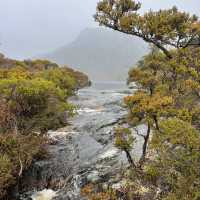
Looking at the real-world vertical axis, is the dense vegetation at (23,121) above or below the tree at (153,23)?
below

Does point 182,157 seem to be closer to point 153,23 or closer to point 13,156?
point 153,23

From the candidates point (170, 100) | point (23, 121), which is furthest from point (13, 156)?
point (170, 100)

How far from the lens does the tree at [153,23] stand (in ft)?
48.4

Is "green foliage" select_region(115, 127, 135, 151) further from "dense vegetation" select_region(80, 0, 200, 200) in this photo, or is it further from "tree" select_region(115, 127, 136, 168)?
"dense vegetation" select_region(80, 0, 200, 200)

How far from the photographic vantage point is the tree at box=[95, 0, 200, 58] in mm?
14758

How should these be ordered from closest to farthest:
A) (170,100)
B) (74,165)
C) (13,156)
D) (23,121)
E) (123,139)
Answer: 1. (170,100)
2. (123,139)
3. (13,156)
4. (74,165)
5. (23,121)

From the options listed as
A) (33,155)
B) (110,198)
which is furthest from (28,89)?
(110,198)

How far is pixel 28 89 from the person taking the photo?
27.0 metres

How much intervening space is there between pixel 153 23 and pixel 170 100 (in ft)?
10.2

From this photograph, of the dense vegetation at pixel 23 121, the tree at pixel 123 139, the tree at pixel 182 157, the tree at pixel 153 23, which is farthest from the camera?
the dense vegetation at pixel 23 121

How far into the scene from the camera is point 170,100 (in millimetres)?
14648

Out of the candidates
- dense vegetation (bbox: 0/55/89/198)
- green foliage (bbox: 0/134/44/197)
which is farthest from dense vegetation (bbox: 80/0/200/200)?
dense vegetation (bbox: 0/55/89/198)

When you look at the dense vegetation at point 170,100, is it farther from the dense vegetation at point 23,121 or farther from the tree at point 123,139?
the dense vegetation at point 23,121

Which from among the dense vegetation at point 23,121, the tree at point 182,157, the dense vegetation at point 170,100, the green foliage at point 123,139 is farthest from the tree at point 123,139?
the dense vegetation at point 23,121
